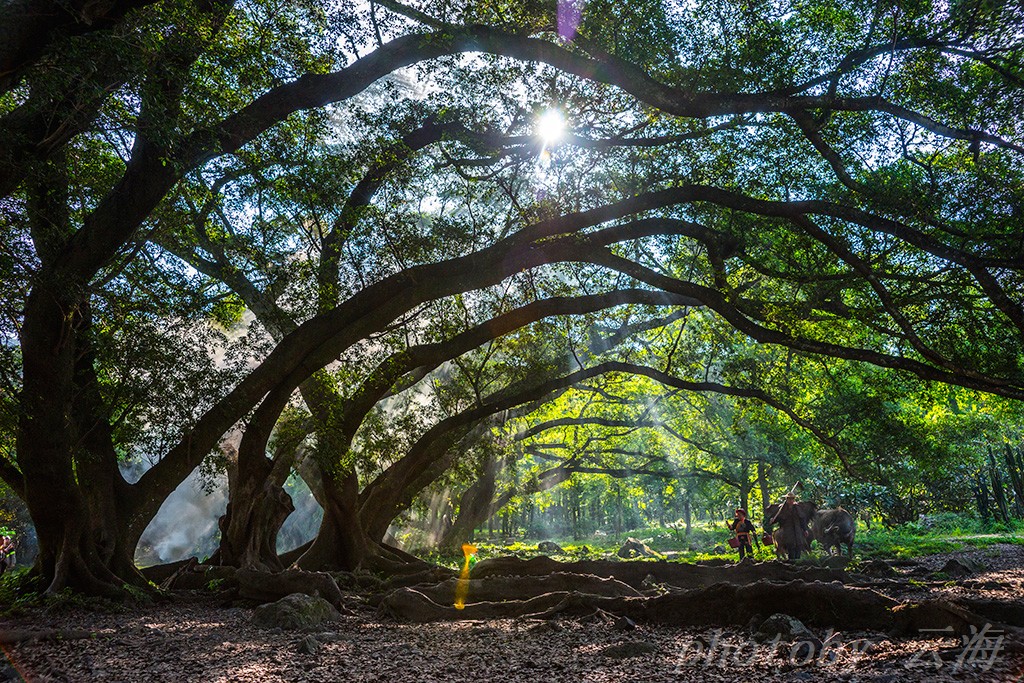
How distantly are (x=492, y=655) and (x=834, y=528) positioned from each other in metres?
13.0

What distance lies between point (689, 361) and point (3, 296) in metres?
11.8

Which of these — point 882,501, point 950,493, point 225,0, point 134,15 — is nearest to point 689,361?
point 225,0

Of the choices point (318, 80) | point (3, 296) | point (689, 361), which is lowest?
point (3, 296)

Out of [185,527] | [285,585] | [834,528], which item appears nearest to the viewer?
[285,585]

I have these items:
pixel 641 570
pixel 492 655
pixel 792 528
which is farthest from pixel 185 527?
pixel 492 655

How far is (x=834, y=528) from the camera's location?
15.0m

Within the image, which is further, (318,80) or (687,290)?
(687,290)

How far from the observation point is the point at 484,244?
895 centimetres

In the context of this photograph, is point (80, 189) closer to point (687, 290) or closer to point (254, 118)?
point (254, 118)

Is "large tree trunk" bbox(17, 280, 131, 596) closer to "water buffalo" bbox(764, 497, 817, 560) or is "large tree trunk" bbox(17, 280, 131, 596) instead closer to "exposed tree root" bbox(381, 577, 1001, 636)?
"exposed tree root" bbox(381, 577, 1001, 636)

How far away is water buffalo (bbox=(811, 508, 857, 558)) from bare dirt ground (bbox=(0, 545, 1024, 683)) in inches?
447

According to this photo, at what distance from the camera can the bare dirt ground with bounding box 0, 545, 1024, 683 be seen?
3852mm

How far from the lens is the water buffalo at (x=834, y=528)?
580 inches

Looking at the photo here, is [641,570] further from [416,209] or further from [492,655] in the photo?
[416,209]
